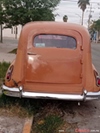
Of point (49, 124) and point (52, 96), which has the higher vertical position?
point (52, 96)

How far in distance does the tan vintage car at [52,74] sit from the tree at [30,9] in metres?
11.7

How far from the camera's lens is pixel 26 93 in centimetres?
Answer: 569

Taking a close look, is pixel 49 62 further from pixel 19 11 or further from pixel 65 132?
pixel 19 11

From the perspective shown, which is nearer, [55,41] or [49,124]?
[49,124]

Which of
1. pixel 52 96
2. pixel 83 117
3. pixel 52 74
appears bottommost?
pixel 83 117

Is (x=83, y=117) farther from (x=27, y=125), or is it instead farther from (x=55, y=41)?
(x=55, y=41)

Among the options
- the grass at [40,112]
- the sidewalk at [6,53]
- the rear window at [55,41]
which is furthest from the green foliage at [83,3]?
the grass at [40,112]

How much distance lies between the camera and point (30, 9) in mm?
17734

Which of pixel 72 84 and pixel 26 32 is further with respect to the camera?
pixel 26 32

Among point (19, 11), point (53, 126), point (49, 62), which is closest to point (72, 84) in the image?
point (49, 62)

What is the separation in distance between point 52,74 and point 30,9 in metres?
12.7

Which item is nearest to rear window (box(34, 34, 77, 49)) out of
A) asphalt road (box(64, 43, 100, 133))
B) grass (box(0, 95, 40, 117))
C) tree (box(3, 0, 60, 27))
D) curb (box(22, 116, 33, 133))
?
grass (box(0, 95, 40, 117))

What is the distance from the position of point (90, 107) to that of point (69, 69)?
1.41 metres

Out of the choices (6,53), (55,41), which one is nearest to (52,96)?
(55,41)
